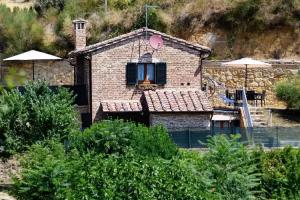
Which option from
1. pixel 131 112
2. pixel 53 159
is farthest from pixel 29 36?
pixel 53 159

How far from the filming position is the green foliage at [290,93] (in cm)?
3309

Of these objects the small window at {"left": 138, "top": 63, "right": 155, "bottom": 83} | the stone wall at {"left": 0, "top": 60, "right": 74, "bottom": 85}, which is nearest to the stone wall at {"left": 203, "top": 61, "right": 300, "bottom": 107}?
the small window at {"left": 138, "top": 63, "right": 155, "bottom": 83}

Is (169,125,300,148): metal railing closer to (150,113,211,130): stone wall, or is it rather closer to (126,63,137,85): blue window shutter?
(150,113,211,130): stone wall

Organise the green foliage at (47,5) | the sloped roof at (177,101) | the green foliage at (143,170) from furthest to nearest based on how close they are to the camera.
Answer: the green foliage at (47,5)
the sloped roof at (177,101)
the green foliage at (143,170)

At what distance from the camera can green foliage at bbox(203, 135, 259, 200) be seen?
21.8m

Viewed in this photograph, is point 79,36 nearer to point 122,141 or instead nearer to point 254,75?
point 254,75

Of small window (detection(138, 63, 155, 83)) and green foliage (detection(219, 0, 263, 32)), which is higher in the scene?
green foliage (detection(219, 0, 263, 32))

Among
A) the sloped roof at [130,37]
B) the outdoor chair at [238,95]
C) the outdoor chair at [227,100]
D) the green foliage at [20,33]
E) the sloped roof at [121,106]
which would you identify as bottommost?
the sloped roof at [121,106]

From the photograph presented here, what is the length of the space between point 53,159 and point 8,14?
74.1ft

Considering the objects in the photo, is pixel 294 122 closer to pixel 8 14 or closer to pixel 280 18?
pixel 280 18

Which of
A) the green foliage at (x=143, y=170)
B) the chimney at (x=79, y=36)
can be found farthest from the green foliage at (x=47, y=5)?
the green foliage at (x=143, y=170)

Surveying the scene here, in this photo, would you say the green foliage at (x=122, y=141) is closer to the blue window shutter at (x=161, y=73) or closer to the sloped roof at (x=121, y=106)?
the sloped roof at (x=121, y=106)

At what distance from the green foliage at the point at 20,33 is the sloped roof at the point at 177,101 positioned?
12776 millimetres

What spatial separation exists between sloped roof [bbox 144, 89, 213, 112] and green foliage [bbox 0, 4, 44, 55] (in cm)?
1278
